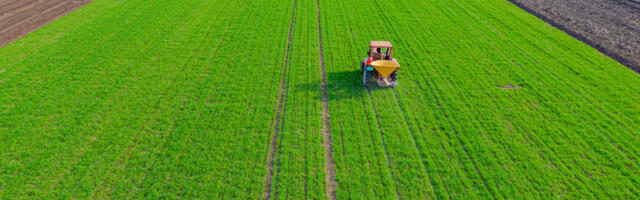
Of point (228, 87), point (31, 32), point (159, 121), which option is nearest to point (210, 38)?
point (228, 87)

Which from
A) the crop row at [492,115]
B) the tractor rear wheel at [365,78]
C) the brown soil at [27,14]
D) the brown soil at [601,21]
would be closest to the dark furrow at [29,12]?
the brown soil at [27,14]

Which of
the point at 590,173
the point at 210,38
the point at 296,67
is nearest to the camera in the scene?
the point at 590,173

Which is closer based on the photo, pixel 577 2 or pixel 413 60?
pixel 413 60

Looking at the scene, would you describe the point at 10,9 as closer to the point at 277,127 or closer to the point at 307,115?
the point at 277,127

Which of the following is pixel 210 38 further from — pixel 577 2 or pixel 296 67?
pixel 577 2

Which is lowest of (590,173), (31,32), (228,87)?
(590,173)

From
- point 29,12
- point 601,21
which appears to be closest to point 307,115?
point 601,21
